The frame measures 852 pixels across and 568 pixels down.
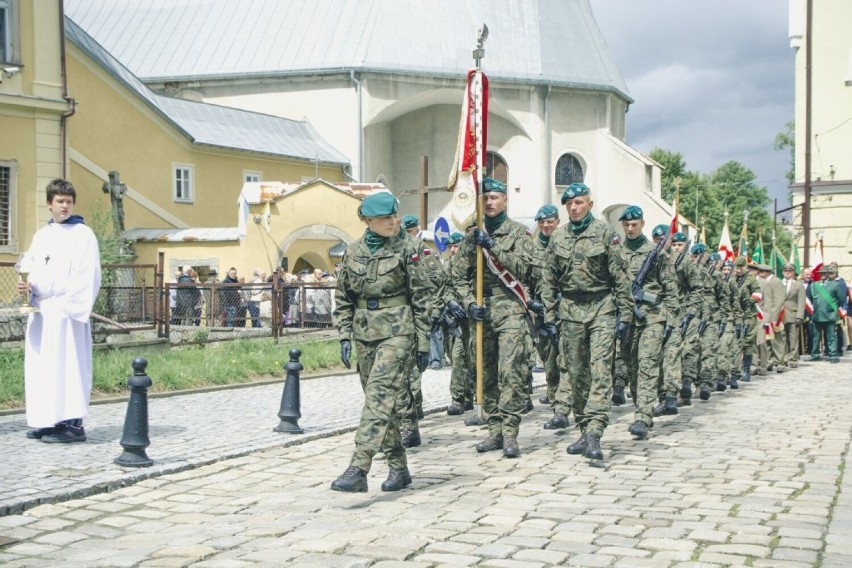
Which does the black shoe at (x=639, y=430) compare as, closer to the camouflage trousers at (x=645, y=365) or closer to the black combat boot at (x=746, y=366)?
the camouflage trousers at (x=645, y=365)

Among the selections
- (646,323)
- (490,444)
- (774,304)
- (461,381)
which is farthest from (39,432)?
(774,304)

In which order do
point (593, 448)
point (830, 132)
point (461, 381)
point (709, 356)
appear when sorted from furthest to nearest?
point (830, 132)
point (709, 356)
point (461, 381)
point (593, 448)

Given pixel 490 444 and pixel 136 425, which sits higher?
pixel 136 425

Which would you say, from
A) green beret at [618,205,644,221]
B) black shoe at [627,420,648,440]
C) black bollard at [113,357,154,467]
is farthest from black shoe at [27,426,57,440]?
green beret at [618,205,644,221]

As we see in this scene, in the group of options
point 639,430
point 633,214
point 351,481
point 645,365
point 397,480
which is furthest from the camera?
point 633,214

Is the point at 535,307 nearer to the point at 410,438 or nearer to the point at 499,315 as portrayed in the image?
the point at 499,315

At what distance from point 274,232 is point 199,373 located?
15.5 m

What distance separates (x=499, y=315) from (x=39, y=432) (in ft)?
13.4

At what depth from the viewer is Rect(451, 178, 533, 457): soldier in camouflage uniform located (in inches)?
328

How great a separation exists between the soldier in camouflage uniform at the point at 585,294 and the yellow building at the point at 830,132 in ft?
79.6

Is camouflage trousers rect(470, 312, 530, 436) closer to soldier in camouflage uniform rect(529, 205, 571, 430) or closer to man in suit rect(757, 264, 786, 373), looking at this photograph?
soldier in camouflage uniform rect(529, 205, 571, 430)

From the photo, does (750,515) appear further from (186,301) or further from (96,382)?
(186,301)

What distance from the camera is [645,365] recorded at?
10078mm

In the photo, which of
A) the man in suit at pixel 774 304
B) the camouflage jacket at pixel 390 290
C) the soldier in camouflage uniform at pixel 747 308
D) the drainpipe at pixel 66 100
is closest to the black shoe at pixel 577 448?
the camouflage jacket at pixel 390 290
